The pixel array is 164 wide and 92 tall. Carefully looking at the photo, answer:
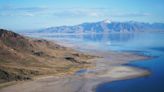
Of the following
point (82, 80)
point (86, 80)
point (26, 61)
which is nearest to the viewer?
point (86, 80)

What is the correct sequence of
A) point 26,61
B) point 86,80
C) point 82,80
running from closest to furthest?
1. point 86,80
2. point 82,80
3. point 26,61

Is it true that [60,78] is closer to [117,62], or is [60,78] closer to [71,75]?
[71,75]

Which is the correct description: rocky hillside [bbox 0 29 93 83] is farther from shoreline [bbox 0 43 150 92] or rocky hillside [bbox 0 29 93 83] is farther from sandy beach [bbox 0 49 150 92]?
shoreline [bbox 0 43 150 92]

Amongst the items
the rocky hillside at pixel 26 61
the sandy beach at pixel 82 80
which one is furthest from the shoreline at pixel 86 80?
the rocky hillside at pixel 26 61

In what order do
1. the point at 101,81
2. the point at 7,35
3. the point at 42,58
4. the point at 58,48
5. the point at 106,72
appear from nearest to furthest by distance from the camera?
the point at 101,81
the point at 106,72
the point at 42,58
the point at 7,35
the point at 58,48

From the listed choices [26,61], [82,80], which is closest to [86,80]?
[82,80]

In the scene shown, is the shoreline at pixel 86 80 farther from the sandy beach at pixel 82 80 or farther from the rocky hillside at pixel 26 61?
the rocky hillside at pixel 26 61

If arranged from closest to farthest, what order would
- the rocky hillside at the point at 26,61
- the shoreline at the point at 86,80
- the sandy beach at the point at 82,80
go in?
1. the sandy beach at the point at 82,80
2. the shoreline at the point at 86,80
3. the rocky hillside at the point at 26,61

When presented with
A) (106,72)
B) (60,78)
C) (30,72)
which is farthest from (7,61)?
(106,72)

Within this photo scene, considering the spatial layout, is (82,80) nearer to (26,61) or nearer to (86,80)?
(86,80)
